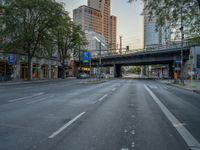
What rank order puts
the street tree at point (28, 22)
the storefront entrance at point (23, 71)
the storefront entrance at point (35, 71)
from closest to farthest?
the street tree at point (28, 22)
the storefront entrance at point (23, 71)
the storefront entrance at point (35, 71)

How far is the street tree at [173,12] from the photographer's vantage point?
16.7 metres

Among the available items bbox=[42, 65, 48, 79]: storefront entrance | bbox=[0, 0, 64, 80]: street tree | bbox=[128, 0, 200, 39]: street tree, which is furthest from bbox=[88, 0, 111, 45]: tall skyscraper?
bbox=[128, 0, 200, 39]: street tree

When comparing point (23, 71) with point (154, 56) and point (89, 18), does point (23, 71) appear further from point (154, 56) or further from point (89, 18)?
point (89, 18)

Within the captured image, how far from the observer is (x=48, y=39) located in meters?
42.4

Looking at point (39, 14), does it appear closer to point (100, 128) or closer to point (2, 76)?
point (2, 76)

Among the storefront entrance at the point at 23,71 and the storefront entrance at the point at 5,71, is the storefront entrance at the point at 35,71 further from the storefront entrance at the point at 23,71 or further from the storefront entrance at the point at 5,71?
the storefront entrance at the point at 5,71

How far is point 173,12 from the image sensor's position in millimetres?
17234

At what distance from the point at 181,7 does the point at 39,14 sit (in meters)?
30.0

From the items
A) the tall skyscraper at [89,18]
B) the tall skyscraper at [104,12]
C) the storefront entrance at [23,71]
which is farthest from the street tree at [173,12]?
the tall skyscraper at [89,18]

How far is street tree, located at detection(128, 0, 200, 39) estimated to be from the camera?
16.7 m

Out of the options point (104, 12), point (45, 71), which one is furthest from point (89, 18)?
point (45, 71)

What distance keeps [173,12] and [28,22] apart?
102 ft

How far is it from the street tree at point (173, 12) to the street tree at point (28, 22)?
85.4 feet

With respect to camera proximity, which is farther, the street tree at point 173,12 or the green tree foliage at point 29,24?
the green tree foliage at point 29,24
